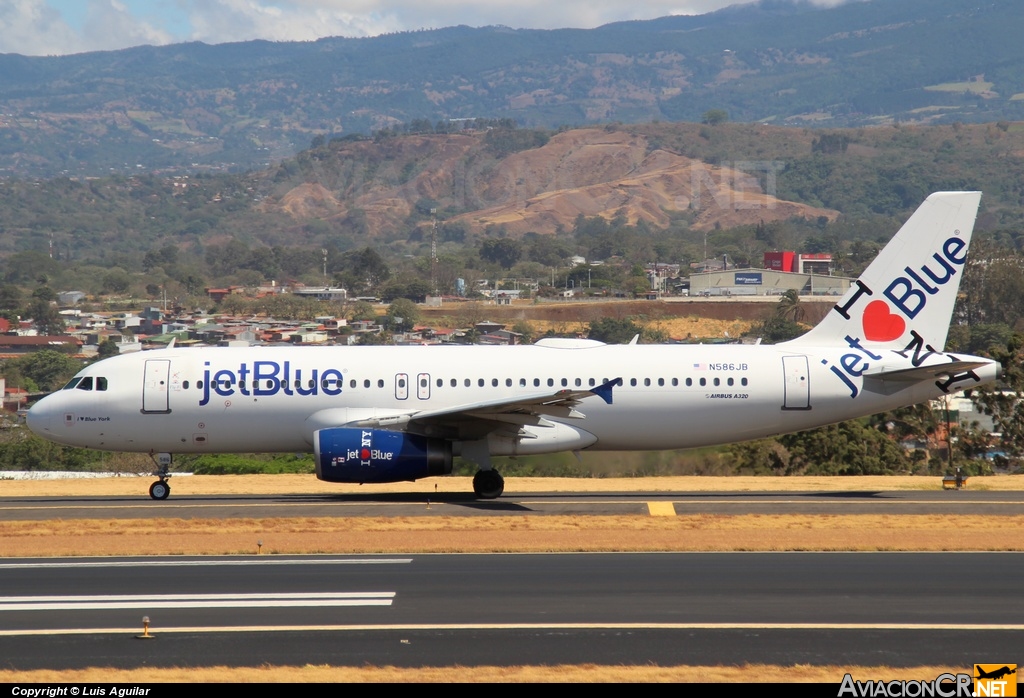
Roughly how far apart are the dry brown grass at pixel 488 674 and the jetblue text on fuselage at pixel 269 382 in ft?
51.0

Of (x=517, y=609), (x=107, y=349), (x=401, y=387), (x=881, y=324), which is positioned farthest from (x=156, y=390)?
(x=107, y=349)

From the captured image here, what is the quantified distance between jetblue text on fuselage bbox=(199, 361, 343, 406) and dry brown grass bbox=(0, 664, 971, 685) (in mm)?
15557

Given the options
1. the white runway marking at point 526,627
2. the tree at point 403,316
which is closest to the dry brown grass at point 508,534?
the white runway marking at point 526,627

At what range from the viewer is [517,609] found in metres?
17.5

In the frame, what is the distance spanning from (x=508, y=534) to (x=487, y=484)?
5.43m

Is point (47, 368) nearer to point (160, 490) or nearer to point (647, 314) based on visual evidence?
point (647, 314)

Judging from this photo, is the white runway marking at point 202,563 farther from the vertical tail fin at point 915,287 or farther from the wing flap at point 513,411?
the vertical tail fin at point 915,287

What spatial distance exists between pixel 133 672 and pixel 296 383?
Result: 15.8m

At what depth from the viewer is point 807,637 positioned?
15812mm

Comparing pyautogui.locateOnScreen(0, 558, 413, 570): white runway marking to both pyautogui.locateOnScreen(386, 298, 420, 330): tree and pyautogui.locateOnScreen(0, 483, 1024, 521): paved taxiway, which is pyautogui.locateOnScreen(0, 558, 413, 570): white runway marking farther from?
pyautogui.locateOnScreen(386, 298, 420, 330): tree

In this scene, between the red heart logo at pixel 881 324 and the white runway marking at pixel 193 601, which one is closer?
the white runway marking at pixel 193 601

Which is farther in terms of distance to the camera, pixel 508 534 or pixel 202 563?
pixel 508 534

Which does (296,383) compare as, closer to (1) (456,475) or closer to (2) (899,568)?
(1) (456,475)

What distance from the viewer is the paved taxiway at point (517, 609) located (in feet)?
→ 49.6
